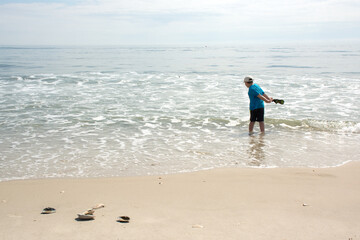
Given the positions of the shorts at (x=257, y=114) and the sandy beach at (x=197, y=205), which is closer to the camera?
the sandy beach at (x=197, y=205)

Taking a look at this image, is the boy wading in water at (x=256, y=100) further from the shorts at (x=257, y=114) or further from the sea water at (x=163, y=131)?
the sea water at (x=163, y=131)

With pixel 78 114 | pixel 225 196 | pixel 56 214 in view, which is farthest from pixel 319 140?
pixel 78 114

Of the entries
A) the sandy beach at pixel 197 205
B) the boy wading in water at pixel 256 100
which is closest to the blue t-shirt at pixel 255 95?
the boy wading in water at pixel 256 100

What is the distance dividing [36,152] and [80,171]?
163 centimetres

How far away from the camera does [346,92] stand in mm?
14977

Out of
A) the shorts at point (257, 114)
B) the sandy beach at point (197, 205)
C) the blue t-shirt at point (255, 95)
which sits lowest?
the sandy beach at point (197, 205)

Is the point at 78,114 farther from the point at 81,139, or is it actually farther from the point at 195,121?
the point at 195,121

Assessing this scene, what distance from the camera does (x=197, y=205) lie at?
4445mm

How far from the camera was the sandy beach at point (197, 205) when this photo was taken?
363 centimetres

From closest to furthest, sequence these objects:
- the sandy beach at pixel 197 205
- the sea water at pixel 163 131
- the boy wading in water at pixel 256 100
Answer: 1. the sandy beach at pixel 197 205
2. the sea water at pixel 163 131
3. the boy wading in water at pixel 256 100

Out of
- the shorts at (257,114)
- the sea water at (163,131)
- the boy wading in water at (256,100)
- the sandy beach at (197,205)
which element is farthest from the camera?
the shorts at (257,114)

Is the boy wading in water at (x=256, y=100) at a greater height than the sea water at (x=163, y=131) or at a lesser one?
greater

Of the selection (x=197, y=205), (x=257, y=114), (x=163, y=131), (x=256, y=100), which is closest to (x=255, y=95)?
(x=256, y=100)

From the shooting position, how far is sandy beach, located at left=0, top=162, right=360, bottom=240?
3.63 metres
